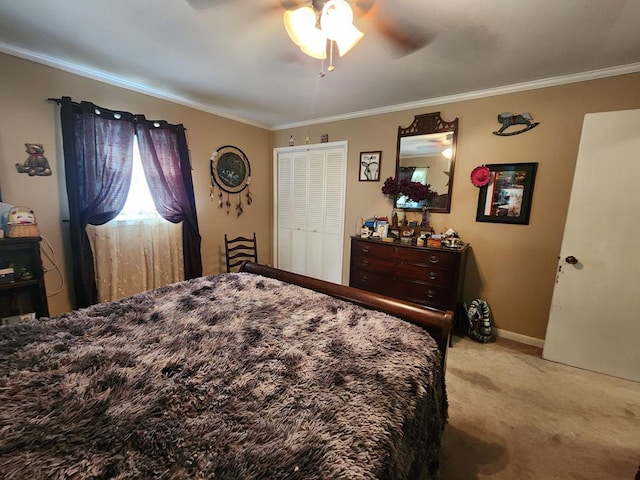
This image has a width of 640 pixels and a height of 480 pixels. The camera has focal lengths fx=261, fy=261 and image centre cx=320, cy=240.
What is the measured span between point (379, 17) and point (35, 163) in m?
2.92

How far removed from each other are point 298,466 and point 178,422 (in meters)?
0.40

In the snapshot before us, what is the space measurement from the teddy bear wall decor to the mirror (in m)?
3.43

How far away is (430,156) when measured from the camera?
2924 millimetres

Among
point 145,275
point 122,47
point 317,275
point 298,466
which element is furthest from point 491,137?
point 145,275

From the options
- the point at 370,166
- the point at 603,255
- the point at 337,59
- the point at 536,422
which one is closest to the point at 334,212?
the point at 370,166

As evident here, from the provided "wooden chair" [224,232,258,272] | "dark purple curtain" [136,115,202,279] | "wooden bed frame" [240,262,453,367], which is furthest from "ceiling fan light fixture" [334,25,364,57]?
"wooden chair" [224,232,258,272]

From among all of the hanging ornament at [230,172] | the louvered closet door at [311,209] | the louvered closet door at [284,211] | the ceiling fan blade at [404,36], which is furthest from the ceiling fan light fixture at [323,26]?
the louvered closet door at [284,211]

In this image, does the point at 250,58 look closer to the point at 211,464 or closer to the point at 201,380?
the point at 201,380

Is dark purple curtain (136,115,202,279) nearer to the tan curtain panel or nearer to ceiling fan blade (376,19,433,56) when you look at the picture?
the tan curtain panel

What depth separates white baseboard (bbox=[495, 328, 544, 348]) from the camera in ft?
8.49

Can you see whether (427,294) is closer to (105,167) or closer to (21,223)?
(105,167)

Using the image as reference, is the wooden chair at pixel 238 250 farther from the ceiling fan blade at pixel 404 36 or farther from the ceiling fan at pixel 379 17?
the ceiling fan blade at pixel 404 36

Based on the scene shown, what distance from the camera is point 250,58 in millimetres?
2092

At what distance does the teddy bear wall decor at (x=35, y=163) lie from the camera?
2.17 meters
